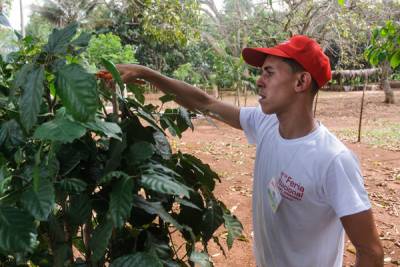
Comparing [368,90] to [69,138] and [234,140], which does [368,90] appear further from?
[69,138]

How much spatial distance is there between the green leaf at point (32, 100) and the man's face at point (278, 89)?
3.12ft

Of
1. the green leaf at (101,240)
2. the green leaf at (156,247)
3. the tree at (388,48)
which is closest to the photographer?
the green leaf at (101,240)

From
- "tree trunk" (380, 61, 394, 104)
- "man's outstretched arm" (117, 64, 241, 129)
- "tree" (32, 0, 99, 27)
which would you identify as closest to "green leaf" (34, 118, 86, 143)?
"man's outstretched arm" (117, 64, 241, 129)

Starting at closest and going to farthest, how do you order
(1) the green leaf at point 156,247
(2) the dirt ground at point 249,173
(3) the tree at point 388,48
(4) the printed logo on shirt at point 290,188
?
1. (1) the green leaf at point 156,247
2. (4) the printed logo on shirt at point 290,188
3. (3) the tree at point 388,48
4. (2) the dirt ground at point 249,173

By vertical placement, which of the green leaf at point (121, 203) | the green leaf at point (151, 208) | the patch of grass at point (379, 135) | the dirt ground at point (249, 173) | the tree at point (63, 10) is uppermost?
the tree at point (63, 10)

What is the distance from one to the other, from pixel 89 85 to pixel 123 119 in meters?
0.43

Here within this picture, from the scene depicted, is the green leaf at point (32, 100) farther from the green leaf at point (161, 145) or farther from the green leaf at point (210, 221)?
the green leaf at point (210, 221)

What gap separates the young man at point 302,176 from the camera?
129 cm

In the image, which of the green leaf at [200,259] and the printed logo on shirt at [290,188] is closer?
the green leaf at [200,259]

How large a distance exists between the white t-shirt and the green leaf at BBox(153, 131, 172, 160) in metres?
0.55

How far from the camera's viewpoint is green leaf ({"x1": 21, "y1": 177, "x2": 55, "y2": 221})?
27.1 inches

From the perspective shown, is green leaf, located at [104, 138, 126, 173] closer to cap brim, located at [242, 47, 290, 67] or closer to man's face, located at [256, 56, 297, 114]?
man's face, located at [256, 56, 297, 114]

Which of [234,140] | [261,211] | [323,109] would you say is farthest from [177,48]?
[261,211]

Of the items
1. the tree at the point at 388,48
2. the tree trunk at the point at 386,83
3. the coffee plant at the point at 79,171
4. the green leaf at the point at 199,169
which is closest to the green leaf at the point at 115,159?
the coffee plant at the point at 79,171
